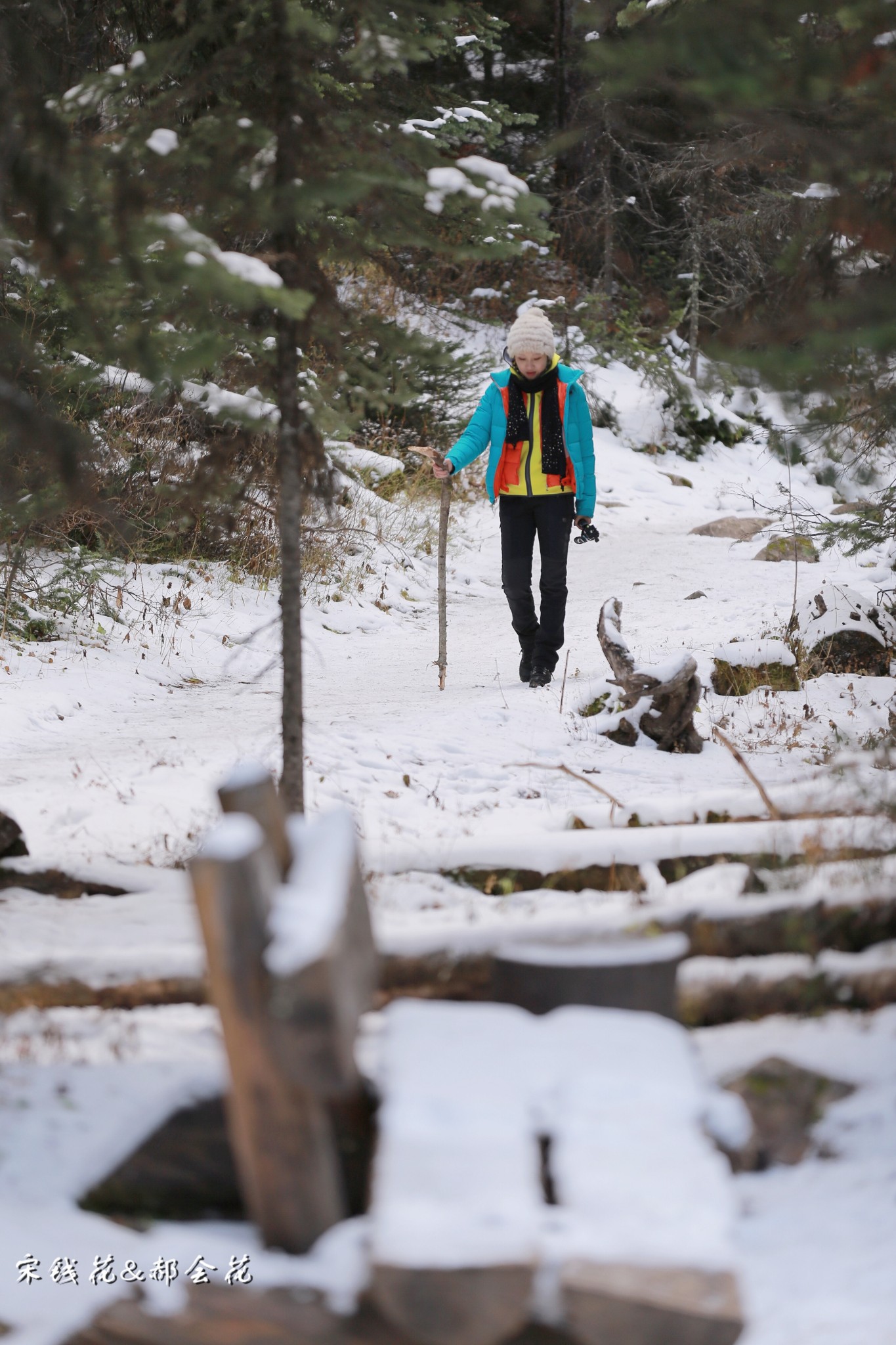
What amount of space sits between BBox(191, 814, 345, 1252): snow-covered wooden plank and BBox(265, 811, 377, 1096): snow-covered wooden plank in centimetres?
3

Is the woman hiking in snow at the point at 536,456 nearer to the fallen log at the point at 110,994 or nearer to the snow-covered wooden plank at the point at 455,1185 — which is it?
the fallen log at the point at 110,994

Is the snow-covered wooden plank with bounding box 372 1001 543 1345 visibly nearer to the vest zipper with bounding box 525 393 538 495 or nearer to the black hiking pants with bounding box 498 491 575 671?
the black hiking pants with bounding box 498 491 575 671

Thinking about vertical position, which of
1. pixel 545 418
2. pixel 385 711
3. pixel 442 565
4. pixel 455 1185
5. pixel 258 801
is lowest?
pixel 455 1185

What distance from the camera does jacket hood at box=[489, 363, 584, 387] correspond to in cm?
715

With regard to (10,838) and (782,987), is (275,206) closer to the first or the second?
(10,838)

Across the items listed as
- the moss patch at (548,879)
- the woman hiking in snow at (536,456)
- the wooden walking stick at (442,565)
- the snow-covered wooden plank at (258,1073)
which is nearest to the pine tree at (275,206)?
the moss patch at (548,879)

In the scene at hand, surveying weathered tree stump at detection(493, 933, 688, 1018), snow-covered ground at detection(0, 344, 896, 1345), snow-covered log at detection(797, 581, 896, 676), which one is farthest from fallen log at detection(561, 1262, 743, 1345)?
snow-covered log at detection(797, 581, 896, 676)

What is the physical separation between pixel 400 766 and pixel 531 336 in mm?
3213

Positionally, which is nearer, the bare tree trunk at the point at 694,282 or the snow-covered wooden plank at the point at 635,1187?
the snow-covered wooden plank at the point at 635,1187

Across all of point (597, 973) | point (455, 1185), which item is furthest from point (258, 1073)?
point (597, 973)

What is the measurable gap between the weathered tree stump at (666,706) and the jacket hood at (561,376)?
87.0 inches

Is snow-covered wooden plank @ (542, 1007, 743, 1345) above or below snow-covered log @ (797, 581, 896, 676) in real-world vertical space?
below

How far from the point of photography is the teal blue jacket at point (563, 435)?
723 cm

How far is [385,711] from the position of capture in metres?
7.32
